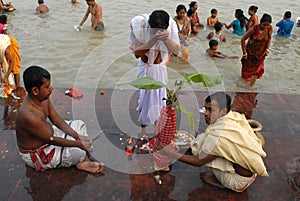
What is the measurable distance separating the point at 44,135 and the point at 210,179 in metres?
1.90

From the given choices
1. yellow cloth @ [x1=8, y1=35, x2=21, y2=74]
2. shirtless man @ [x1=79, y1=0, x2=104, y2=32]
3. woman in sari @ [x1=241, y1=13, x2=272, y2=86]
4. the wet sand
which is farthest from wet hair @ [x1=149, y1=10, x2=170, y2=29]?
shirtless man @ [x1=79, y1=0, x2=104, y2=32]

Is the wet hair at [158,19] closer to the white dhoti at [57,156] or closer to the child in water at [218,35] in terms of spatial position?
the white dhoti at [57,156]

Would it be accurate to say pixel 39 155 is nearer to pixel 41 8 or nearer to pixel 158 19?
pixel 158 19

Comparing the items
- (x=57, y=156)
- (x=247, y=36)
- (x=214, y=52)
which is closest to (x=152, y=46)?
(x=57, y=156)

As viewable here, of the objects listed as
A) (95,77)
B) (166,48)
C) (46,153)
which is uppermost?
(166,48)

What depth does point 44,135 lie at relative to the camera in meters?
3.02

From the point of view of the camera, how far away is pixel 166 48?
3758 mm

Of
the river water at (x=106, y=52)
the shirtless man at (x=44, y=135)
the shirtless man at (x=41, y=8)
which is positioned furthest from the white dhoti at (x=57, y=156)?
the shirtless man at (x=41, y=8)

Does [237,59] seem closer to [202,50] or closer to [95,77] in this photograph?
[202,50]

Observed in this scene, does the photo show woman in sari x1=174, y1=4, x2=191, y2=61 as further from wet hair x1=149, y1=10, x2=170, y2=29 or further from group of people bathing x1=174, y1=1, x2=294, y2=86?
wet hair x1=149, y1=10, x2=170, y2=29

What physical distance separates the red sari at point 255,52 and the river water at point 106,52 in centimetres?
44

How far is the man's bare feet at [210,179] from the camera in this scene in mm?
3253

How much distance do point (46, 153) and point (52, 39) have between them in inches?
270

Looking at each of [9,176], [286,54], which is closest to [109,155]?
[9,176]
